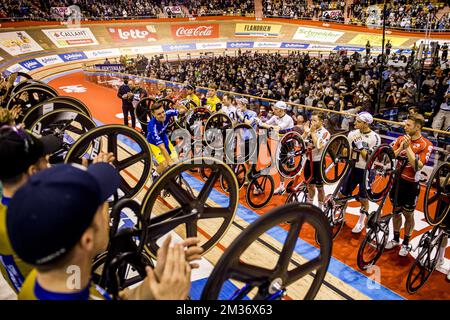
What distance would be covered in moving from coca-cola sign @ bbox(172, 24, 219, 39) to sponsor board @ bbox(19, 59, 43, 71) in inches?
556

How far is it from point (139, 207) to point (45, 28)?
31059 mm

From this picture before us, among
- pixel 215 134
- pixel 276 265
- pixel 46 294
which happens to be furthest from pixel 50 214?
pixel 215 134

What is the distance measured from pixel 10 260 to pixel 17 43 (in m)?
28.6

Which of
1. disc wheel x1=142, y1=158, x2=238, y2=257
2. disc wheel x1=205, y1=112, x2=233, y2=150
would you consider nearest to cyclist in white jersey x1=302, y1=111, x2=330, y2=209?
disc wheel x1=205, y1=112, x2=233, y2=150

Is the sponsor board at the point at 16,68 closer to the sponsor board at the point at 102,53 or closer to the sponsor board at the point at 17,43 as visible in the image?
the sponsor board at the point at 17,43

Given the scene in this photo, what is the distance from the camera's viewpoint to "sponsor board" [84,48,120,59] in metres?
28.7

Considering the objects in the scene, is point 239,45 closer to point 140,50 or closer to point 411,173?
point 140,50

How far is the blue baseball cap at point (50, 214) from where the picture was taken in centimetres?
104

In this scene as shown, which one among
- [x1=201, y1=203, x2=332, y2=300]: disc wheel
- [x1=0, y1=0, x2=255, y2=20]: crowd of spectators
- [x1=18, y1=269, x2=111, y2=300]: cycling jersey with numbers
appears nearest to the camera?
[x1=18, y1=269, x2=111, y2=300]: cycling jersey with numbers

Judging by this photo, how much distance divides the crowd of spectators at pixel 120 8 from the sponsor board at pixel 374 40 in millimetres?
12796

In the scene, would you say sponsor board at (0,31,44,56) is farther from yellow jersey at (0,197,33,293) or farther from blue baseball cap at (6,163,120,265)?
blue baseball cap at (6,163,120,265)

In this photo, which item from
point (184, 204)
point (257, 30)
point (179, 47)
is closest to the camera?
point (184, 204)

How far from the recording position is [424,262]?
13.9 feet
